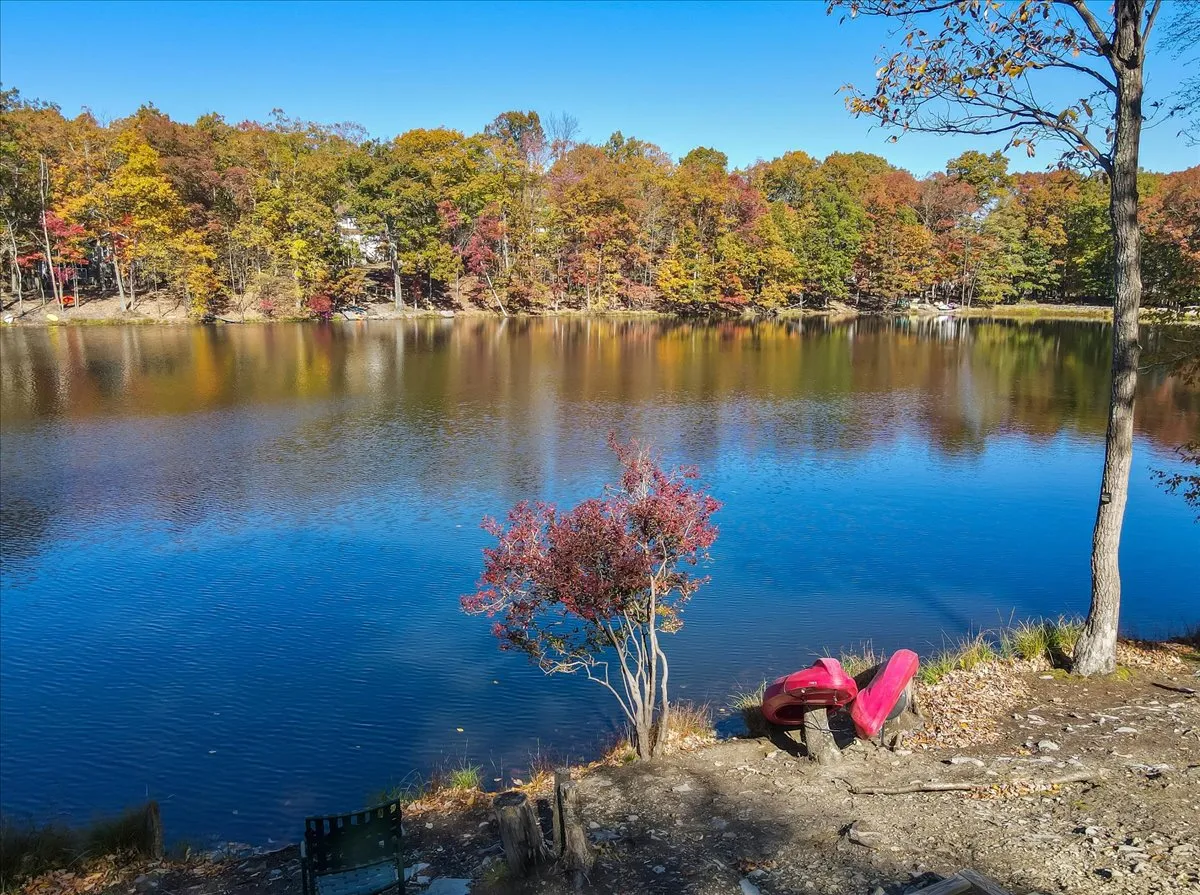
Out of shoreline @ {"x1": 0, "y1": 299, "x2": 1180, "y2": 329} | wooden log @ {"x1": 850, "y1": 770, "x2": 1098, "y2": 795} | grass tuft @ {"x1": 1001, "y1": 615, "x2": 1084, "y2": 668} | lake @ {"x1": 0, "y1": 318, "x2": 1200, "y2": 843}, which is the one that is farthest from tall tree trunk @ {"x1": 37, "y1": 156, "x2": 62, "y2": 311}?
wooden log @ {"x1": 850, "y1": 770, "x2": 1098, "y2": 795}

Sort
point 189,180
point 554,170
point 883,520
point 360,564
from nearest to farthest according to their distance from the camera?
point 360,564 < point 883,520 < point 189,180 < point 554,170

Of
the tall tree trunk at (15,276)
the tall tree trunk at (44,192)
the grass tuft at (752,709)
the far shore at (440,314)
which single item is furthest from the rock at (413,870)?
the tall tree trunk at (15,276)

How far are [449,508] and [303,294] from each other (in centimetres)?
5465

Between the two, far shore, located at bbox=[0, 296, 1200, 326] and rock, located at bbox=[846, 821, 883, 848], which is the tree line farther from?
rock, located at bbox=[846, 821, 883, 848]

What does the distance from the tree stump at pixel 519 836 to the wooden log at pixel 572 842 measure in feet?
0.66

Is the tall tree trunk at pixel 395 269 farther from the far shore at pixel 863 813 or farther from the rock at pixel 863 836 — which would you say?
the rock at pixel 863 836

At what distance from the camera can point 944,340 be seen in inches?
2402

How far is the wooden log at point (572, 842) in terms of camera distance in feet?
20.7

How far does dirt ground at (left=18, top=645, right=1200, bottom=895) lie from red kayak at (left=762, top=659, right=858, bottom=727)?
22.4 inches

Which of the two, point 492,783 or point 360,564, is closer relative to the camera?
point 492,783

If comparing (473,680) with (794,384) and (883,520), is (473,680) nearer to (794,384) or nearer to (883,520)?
(883,520)

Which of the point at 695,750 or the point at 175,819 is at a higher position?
the point at 695,750

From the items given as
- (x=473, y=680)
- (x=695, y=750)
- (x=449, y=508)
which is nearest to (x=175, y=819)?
(x=473, y=680)

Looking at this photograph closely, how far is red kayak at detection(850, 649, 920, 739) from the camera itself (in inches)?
332
